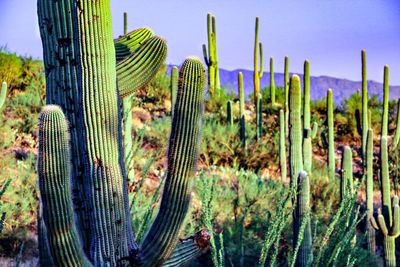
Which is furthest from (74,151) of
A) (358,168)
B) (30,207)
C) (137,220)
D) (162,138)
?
(358,168)

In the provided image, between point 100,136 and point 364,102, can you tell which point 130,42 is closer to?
point 100,136

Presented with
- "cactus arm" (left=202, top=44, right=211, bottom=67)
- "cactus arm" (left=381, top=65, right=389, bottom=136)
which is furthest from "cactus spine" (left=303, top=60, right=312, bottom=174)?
"cactus arm" (left=202, top=44, right=211, bottom=67)

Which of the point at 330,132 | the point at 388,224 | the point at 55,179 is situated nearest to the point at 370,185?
the point at 388,224

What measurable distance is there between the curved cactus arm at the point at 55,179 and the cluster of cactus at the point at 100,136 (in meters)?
0.09

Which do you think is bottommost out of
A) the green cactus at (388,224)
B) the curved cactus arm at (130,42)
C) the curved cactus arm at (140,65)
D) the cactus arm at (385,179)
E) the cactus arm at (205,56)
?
the green cactus at (388,224)

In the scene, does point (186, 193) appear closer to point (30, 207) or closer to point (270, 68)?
point (30, 207)

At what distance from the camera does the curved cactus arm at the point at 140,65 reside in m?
3.46

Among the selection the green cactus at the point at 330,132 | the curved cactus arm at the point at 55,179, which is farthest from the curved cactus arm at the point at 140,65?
the green cactus at the point at 330,132

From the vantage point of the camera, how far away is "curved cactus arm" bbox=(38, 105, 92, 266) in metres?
2.56

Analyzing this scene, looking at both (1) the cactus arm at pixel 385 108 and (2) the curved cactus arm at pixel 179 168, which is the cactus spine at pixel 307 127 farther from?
(2) the curved cactus arm at pixel 179 168

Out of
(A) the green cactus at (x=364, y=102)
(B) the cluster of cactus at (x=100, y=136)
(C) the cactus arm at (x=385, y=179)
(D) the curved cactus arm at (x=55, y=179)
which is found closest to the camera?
(D) the curved cactus arm at (x=55, y=179)

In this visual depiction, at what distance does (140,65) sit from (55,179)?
3.73 ft

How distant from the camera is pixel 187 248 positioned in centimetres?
316

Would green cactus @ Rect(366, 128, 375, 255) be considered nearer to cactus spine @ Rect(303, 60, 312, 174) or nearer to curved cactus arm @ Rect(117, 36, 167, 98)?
cactus spine @ Rect(303, 60, 312, 174)
